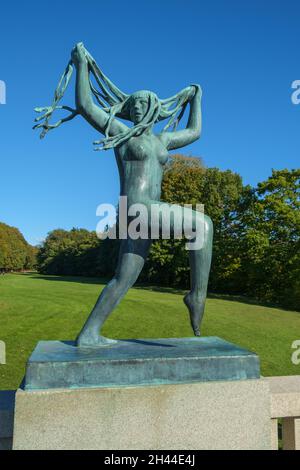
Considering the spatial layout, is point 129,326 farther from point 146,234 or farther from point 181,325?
point 146,234

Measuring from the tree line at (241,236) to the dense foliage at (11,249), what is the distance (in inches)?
1347

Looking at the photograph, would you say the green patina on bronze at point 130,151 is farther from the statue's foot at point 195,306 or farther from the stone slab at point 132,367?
the stone slab at point 132,367

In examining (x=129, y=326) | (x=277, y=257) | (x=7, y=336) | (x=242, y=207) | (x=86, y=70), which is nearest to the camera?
(x=86, y=70)

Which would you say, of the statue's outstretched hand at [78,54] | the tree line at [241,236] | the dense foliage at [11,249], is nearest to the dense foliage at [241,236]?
the tree line at [241,236]

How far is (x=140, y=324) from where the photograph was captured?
51.0ft

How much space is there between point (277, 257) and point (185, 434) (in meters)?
24.3

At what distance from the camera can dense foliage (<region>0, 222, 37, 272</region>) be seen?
212 ft

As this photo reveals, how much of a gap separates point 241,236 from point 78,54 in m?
26.0

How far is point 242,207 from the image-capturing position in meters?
29.7

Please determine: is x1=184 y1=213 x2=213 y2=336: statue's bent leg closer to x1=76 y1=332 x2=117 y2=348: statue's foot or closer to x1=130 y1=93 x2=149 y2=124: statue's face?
x1=76 y1=332 x2=117 y2=348: statue's foot

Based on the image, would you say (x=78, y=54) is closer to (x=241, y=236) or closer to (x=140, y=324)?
(x=140, y=324)

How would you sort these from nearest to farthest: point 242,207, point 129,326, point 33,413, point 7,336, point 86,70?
1. point 33,413
2. point 86,70
3. point 7,336
4. point 129,326
5. point 242,207

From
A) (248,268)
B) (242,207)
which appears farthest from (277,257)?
(242,207)

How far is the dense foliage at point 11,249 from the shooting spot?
64.6 meters
